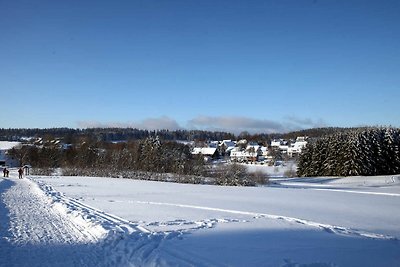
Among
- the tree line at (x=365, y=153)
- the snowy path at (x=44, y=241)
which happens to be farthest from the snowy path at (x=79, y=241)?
the tree line at (x=365, y=153)

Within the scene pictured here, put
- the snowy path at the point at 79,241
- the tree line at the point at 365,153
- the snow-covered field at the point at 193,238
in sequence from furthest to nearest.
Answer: the tree line at the point at 365,153 < the snow-covered field at the point at 193,238 < the snowy path at the point at 79,241

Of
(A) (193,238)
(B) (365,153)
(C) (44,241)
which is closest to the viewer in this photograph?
(C) (44,241)

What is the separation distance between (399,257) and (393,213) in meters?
9.57

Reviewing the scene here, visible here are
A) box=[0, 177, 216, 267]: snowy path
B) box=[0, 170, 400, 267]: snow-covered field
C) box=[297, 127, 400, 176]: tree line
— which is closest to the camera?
box=[0, 177, 216, 267]: snowy path

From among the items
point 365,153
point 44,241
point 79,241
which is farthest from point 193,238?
point 365,153

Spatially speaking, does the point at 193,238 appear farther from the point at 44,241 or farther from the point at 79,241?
the point at 44,241

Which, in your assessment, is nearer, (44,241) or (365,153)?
(44,241)

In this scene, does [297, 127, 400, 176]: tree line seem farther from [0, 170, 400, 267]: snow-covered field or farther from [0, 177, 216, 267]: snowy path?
[0, 177, 216, 267]: snowy path

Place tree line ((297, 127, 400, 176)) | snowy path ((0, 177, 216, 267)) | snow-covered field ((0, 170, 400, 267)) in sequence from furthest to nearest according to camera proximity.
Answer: tree line ((297, 127, 400, 176)), snow-covered field ((0, 170, 400, 267)), snowy path ((0, 177, 216, 267))

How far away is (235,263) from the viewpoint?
7.27 metres

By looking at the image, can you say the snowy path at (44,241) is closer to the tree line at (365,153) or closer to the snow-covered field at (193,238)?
the snow-covered field at (193,238)

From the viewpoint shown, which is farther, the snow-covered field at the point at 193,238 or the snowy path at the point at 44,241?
the snow-covered field at the point at 193,238

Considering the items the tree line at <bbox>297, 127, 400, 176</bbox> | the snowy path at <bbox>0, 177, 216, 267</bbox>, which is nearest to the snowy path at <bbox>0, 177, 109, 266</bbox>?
the snowy path at <bbox>0, 177, 216, 267</bbox>

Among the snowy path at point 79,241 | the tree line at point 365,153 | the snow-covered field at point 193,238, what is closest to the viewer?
the snowy path at point 79,241
